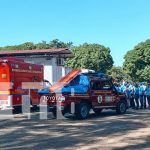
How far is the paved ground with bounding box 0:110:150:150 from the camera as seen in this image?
1174 centimetres

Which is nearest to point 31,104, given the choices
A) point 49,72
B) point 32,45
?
point 49,72

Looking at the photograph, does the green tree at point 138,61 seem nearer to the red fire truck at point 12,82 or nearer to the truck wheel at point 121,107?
the truck wheel at point 121,107

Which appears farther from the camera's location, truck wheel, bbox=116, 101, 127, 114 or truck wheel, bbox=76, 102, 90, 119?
truck wheel, bbox=116, 101, 127, 114

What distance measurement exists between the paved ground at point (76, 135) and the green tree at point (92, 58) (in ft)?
145

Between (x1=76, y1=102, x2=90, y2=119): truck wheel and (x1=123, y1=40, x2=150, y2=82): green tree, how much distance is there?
38.5m

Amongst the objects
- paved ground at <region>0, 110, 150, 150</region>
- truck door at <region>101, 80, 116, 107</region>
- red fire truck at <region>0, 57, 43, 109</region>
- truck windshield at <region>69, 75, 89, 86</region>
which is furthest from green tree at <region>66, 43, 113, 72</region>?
paved ground at <region>0, 110, 150, 150</region>

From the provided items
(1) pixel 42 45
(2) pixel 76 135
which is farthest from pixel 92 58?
(2) pixel 76 135

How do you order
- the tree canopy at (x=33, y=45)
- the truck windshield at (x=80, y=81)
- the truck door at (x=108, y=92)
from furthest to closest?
the tree canopy at (x=33, y=45)
the truck door at (x=108, y=92)
the truck windshield at (x=80, y=81)

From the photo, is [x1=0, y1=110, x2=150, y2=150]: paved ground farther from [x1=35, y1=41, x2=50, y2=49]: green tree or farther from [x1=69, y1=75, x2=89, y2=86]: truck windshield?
[x1=35, y1=41, x2=50, y2=49]: green tree

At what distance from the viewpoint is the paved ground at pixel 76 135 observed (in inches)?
462

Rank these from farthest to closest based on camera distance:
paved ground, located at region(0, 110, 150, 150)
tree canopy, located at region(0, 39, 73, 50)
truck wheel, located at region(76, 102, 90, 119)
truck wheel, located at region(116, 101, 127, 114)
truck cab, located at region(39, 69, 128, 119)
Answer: tree canopy, located at region(0, 39, 73, 50)
truck wheel, located at region(116, 101, 127, 114)
truck wheel, located at region(76, 102, 90, 119)
truck cab, located at region(39, 69, 128, 119)
paved ground, located at region(0, 110, 150, 150)

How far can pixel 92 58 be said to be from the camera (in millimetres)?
63156

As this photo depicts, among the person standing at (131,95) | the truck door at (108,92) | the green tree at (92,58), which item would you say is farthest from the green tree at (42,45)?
the truck door at (108,92)

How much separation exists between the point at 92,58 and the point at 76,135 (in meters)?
49.6
